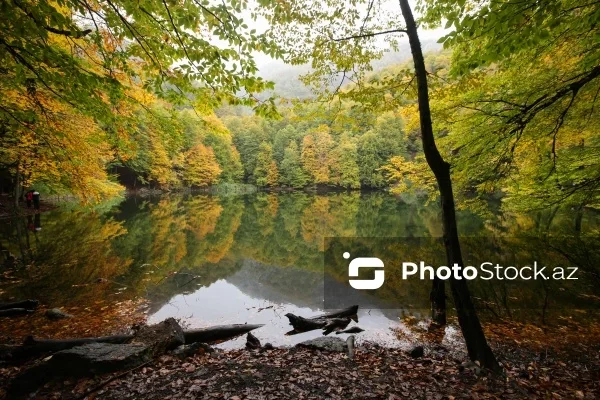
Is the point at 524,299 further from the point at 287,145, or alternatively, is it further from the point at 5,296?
the point at 287,145

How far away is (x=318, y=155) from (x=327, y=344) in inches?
2399

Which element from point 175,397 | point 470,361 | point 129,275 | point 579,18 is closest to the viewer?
point 579,18

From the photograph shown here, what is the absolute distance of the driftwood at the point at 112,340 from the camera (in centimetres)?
548

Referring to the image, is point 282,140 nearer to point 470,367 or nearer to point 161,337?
point 161,337

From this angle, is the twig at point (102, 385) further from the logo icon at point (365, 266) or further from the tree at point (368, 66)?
the logo icon at point (365, 266)

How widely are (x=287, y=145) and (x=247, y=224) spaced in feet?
163

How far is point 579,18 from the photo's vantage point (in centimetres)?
389

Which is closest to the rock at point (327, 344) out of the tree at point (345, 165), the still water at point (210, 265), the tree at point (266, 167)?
the still water at point (210, 265)

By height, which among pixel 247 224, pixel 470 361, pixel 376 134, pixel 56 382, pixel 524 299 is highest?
pixel 376 134

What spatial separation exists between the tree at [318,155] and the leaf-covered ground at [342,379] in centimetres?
5998

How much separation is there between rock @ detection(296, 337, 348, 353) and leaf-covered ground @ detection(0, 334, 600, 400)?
1.24ft

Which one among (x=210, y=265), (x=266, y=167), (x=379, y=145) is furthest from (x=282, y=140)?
(x=210, y=265)

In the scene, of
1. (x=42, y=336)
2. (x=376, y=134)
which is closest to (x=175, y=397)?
(x=42, y=336)

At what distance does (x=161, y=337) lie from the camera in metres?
6.16
